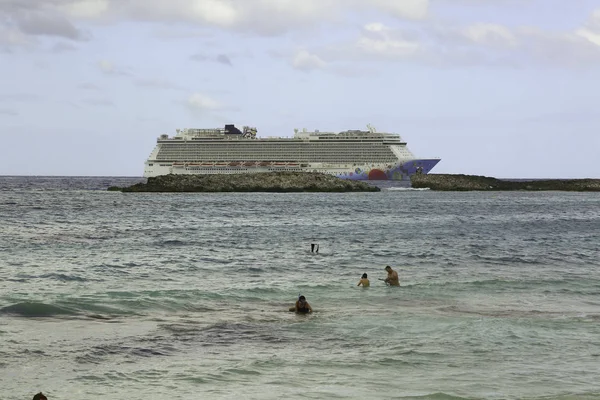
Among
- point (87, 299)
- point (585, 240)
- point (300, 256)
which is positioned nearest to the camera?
point (87, 299)

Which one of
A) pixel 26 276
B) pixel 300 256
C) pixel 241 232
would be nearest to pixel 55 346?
pixel 26 276

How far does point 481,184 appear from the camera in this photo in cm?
11875

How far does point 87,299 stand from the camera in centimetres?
2209

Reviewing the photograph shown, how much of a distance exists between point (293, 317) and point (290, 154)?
453ft

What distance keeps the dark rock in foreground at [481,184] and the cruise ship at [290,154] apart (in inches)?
1349

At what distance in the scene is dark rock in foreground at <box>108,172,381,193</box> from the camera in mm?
99750

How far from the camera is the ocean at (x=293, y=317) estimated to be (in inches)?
556

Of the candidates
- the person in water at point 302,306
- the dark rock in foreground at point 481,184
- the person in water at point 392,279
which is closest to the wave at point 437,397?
the person in water at point 302,306

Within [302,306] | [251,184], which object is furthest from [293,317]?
[251,184]

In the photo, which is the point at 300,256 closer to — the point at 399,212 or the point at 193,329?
the point at 193,329

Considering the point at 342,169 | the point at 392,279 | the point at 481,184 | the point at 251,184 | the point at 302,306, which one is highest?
the point at 342,169

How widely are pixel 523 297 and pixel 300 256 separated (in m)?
12.5

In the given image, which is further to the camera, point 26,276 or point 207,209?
point 207,209

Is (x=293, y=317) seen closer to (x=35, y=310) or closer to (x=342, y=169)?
(x=35, y=310)
